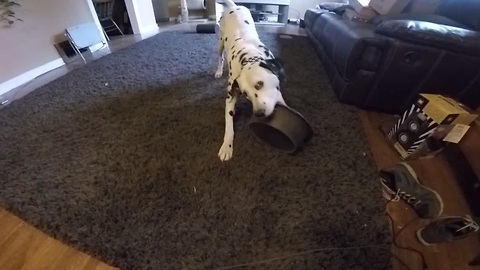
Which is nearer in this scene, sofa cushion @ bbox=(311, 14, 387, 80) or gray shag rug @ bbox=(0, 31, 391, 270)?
gray shag rug @ bbox=(0, 31, 391, 270)

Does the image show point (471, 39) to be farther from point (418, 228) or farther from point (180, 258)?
point (180, 258)

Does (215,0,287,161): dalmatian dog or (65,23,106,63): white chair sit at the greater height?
(215,0,287,161): dalmatian dog

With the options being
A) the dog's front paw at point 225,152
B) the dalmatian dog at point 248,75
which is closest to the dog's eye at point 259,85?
the dalmatian dog at point 248,75

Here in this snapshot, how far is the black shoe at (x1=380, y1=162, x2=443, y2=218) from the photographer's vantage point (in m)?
1.18

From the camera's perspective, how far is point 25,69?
7.60 ft

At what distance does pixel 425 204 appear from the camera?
1.18 metres

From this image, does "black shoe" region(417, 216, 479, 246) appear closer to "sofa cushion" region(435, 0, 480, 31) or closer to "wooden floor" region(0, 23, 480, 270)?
"wooden floor" region(0, 23, 480, 270)

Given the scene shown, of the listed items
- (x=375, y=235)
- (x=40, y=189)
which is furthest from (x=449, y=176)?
(x=40, y=189)

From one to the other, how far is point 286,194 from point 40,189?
50.8 inches

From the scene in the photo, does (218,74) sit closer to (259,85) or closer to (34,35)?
(259,85)

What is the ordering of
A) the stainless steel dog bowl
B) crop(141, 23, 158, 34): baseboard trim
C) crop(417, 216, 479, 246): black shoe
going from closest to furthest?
crop(417, 216, 479, 246): black shoe < the stainless steel dog bowl < crop(141, 23, 158, 34): baseboard trim

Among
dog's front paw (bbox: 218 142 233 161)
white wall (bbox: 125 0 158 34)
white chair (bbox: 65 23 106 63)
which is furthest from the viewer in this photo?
white wall (bbox: 125 0 158 34)

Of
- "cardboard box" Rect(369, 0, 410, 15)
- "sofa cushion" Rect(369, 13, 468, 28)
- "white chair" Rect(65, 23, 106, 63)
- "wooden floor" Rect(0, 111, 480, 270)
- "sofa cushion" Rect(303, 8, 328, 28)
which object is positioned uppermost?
"cardboard box" Rect(369, 0, 410, 15)

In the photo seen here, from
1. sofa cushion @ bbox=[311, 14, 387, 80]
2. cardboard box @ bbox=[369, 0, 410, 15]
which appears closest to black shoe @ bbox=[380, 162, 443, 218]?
sofa cushion @ bbox=[311, 14, 387, 80]
